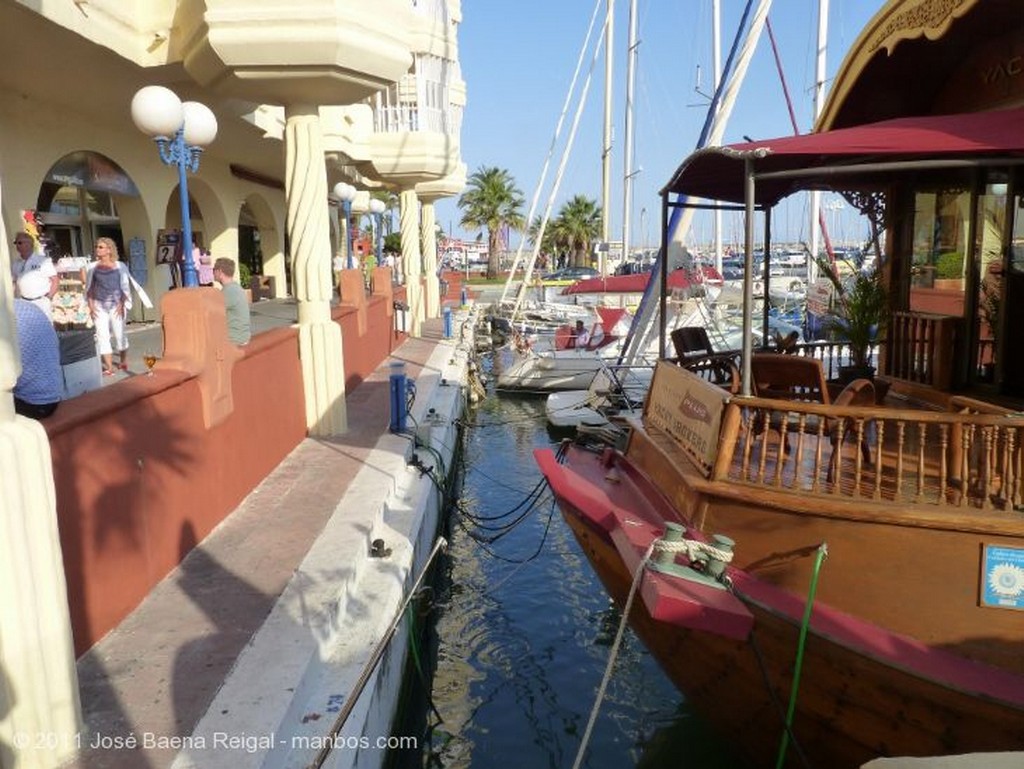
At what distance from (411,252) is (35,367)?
17890mm

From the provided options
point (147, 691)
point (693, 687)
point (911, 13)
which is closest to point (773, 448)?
point (693, 687)

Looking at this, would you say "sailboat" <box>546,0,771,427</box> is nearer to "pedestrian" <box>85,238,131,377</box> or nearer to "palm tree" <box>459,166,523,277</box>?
"pedestrian" <box>85,238,131,377</box>

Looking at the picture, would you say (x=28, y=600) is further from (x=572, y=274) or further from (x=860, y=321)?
(x=572, y=274)

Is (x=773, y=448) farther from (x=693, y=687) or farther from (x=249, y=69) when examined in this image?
(x=249, y=69)

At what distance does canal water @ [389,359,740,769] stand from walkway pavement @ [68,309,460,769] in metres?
1.38

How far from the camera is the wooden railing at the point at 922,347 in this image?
6.71 meters

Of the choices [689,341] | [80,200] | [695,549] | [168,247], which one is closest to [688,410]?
[695,549]

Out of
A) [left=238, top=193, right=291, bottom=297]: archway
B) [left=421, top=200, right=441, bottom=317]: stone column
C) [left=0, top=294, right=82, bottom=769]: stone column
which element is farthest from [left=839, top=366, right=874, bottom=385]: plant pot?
[left=238, top=193, right=291, bottom=297]: archway

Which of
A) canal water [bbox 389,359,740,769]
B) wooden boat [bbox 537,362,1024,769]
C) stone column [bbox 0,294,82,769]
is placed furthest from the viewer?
canal water [bbox 389,359,740,769]

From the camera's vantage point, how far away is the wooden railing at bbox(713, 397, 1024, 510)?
12.7 feet

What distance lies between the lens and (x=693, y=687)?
4715 mm

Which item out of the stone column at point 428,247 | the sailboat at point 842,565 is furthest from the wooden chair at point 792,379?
the stone column at point 428,247

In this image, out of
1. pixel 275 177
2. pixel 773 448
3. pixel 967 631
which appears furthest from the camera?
pixel 275 177

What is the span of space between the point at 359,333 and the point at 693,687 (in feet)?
30.8
